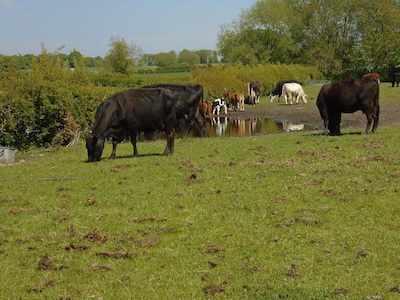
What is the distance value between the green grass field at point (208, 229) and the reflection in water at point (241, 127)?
12.4 meters

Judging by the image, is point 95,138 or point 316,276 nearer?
point 316,276

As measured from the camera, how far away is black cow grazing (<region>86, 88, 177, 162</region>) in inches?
576

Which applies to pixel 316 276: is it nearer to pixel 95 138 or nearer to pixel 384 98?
pixel 95 138

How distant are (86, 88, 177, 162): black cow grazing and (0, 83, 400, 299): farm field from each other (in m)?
1.15

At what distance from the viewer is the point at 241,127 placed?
29.0 m

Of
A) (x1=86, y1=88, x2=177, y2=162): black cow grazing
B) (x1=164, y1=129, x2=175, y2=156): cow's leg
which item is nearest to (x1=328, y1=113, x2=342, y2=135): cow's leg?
(x1=86, y1=88, x2=177, y2=162): black cow grazing

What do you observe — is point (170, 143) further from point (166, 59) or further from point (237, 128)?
point (166, 59)

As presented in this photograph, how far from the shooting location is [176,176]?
11766 mm

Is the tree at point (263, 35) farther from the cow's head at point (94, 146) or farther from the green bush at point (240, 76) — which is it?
the cow's head at point (94, 146)

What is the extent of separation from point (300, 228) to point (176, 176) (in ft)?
14.9

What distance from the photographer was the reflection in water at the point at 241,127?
2584 cm

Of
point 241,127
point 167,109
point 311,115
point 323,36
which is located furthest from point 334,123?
point 323,36

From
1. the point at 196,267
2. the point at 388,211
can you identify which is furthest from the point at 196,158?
the point at 196,267

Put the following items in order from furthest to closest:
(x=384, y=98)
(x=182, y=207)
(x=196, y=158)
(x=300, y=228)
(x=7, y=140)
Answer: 1. (x=384, y=98)
2. (x=7, y=140)
3. (x=196, y=158)
4. (x=182, y=207)
5. (x=300, y=228)
